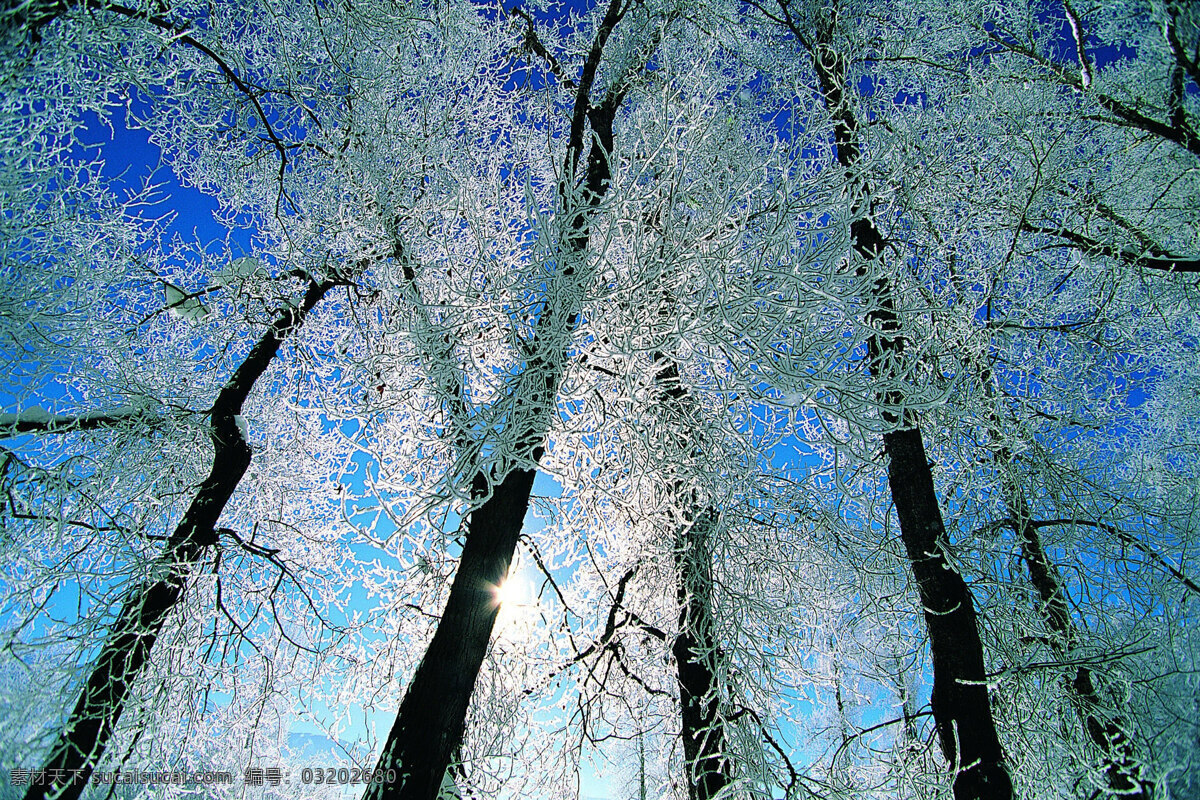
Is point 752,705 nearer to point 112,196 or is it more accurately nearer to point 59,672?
point 59,672

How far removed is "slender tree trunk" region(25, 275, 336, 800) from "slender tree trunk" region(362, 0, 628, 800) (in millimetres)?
2104

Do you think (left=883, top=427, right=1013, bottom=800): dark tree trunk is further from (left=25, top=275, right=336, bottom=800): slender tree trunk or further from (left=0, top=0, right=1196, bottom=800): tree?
(left=25, top=275, right=336, bottom=800): slender tree trunk

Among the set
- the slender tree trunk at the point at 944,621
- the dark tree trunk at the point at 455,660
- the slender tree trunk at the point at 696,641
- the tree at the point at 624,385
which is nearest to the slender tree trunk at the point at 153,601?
the tree at the point at 624,385

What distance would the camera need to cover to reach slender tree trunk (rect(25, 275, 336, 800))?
3.13 m

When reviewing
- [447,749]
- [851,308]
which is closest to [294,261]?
[447,749]

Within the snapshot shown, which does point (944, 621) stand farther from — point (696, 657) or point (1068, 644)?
point (696, 657)

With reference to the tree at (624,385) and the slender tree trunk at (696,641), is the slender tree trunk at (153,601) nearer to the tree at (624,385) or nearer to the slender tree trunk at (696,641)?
the tree at (624,385)

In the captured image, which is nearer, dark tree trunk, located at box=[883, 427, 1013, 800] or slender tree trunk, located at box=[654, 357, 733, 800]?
dark tree trunk, located at box=[883, 427, 1013, 800]

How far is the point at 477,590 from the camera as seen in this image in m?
2.51

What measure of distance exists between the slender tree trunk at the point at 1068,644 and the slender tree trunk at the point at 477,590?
3.42 m

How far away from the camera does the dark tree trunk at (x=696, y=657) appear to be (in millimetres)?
3215

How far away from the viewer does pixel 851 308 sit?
2.02m

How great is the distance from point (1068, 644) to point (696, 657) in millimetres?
2600

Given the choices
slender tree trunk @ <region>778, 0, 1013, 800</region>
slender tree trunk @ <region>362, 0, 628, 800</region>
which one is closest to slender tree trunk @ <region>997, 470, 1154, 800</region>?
slender tree trunk @ <region>778, 0, 1013, 800</region>
